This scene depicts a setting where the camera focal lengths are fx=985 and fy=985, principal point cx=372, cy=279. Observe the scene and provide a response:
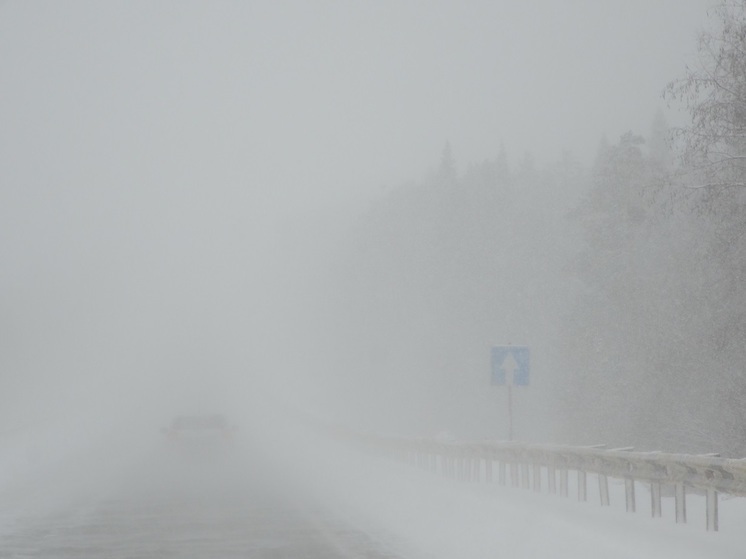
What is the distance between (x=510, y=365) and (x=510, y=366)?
2 cm

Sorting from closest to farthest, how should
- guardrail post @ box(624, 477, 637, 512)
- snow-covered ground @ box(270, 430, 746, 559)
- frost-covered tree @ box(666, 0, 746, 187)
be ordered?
snow-covered ground @ box(270, 430, 746, 559), guardrail post @ box(624, 477, 637, 512), frost-covered tree @ box(666, 0, 746, 187)

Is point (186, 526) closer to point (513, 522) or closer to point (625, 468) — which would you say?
point (513, 522)

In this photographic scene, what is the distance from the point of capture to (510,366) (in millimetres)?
19297

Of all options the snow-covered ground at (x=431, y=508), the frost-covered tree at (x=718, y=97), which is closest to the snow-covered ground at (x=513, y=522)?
the snow-covered ground at (x=431, y=508)

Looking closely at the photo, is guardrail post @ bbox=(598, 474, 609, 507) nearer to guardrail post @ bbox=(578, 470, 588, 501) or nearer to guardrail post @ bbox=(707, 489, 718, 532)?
guardrail post @ bbox=(578, 470, 588, 501)

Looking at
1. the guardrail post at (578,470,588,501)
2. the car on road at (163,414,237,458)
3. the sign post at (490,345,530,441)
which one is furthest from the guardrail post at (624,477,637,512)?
the car on road at (163,414,237,458)

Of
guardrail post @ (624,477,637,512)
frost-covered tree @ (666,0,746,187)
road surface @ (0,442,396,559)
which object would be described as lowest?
road surface @ (0,442,396,559)

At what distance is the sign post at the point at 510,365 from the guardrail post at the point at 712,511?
9.96 meters

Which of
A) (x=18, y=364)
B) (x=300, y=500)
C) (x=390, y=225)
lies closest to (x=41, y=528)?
(x=300, y=500)

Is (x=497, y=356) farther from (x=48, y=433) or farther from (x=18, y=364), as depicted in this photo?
(x=18, y=364)

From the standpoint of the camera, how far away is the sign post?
19234 mm

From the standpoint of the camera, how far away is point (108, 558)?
41.5 ft

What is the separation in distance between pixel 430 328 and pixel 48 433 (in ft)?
88.2

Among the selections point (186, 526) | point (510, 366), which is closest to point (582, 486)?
point (510, 366)
